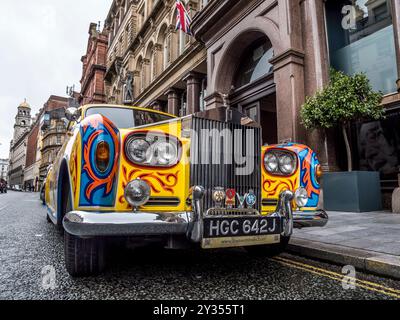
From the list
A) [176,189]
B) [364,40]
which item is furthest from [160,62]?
[176,189]

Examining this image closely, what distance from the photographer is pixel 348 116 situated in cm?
617

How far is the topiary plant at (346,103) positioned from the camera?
6.13 m

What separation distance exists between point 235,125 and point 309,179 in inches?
42.2

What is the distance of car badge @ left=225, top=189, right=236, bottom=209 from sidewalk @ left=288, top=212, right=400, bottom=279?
122 cm

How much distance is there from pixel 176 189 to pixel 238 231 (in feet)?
2.03

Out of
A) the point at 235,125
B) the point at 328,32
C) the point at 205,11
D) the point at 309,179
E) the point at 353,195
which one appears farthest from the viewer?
the point at 205,11

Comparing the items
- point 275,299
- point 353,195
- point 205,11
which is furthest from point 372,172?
point 205,11

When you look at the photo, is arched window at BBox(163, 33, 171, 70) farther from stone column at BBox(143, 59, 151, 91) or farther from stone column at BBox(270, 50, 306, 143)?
stone column at BBox(270, 50, 306, 143)

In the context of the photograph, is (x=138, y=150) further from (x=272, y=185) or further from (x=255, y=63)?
(x=255, y=63)

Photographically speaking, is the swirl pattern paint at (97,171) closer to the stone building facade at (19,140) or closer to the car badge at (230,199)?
the car badge at (230,199)

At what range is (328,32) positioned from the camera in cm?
829

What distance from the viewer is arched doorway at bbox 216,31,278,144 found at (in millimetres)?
9586

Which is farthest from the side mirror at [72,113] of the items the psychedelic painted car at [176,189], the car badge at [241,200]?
the car badge at [241,200]
